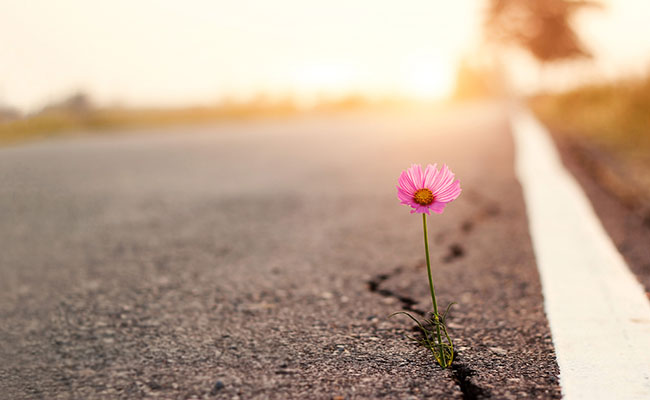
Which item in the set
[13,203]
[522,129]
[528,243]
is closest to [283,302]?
[528,243]

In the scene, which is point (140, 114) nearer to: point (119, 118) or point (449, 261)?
point (119, 118)

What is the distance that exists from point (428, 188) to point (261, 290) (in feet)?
2.94

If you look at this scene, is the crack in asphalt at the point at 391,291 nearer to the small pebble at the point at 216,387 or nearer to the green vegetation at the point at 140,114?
the small pebble at the point at 216,387

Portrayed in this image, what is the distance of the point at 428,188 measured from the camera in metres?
1.49

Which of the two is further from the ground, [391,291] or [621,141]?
[621,141]

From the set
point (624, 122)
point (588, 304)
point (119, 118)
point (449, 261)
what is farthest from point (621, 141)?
point (119, 118)

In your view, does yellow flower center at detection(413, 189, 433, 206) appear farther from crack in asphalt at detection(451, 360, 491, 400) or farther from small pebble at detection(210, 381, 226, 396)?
small pebble at detection(210, 381, 226, 396)

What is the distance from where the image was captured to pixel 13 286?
2.43 meters

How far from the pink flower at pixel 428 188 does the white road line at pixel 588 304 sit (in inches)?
18.8

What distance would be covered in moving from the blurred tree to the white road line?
82.4 ft

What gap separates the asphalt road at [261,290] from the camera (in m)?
1.48

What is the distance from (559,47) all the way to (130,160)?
79.3 ft

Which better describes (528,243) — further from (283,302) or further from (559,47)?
(559,47)

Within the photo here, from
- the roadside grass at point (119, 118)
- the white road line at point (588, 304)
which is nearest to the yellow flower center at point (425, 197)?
the white road line at point (588, 304)
